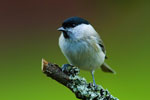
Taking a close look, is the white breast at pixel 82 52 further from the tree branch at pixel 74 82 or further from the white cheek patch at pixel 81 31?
the tree branch at pixel 74 82

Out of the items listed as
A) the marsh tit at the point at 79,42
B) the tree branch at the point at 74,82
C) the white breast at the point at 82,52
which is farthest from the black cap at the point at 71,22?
the tree branch at the point at 74,82

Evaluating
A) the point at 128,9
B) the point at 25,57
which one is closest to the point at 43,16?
the point at 25,57

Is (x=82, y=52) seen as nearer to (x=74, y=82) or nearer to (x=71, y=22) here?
(x=71, y=22)

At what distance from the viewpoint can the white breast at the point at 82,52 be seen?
2420mm

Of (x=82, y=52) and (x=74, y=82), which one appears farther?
(x=82, y=52)

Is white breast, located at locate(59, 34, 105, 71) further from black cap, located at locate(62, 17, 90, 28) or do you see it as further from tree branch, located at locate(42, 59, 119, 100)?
tree branch, located at locate(42, 59, 119, 100)

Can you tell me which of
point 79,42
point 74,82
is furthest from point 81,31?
point 74,82

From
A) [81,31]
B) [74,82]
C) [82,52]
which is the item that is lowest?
[74,82]

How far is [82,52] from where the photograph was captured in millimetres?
2432

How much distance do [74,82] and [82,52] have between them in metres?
0.53

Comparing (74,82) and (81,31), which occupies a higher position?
(81,31)

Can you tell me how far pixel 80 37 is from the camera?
245cm

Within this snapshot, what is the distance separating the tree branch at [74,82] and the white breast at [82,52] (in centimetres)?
44

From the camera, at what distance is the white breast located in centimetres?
242
